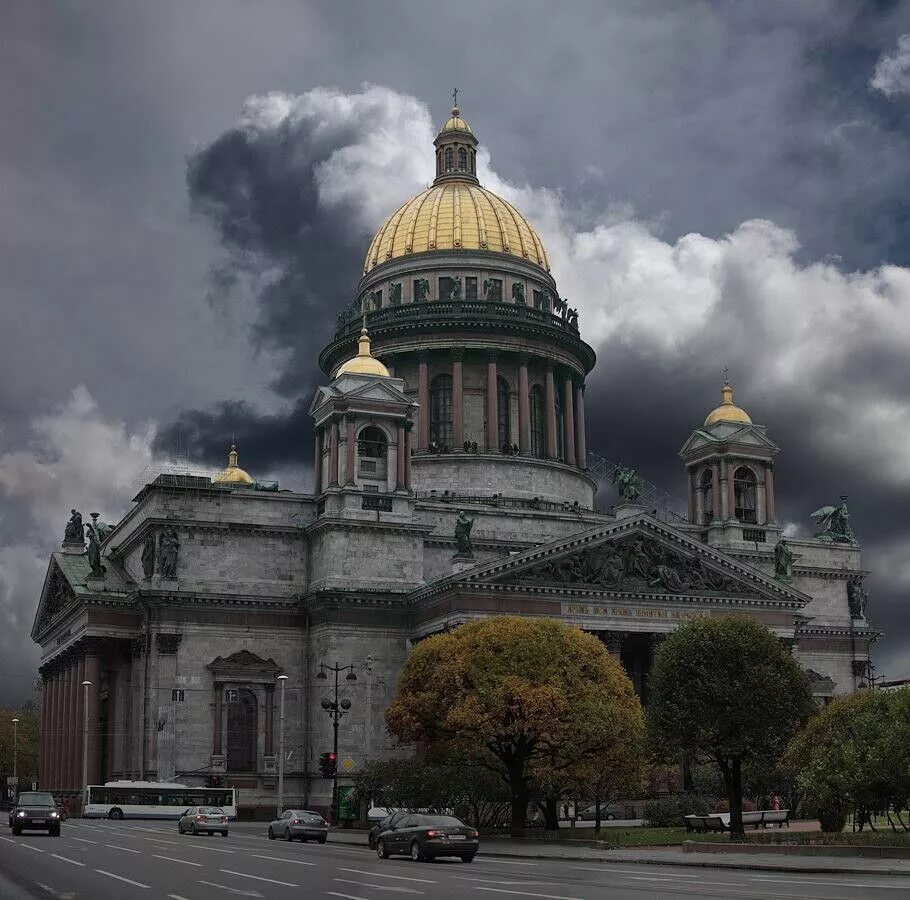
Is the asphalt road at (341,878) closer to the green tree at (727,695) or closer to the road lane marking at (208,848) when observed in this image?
the road lane marking at (208,848)

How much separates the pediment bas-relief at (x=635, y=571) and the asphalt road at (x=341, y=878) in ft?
114

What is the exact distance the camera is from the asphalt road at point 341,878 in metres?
28.1

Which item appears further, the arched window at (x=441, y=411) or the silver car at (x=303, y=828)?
the arched window at (x=441, y=411)

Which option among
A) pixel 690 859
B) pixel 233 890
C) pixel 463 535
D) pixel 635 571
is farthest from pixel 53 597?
pixel 233 890

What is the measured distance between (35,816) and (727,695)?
2666 centimetres

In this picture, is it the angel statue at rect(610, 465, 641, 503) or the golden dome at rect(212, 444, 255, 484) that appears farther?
the golden dome at rect(212, 444, 255, 484)

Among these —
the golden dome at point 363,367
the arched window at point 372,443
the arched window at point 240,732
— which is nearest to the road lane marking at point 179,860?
the arched window at point 240,732

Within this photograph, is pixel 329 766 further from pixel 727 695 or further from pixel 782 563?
pixel 782 563

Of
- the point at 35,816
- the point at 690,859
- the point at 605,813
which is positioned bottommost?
the point at 605,813

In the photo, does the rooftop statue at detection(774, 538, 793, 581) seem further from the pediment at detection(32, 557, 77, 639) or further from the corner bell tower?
the pediment at detection(32, 557, 77, 639)

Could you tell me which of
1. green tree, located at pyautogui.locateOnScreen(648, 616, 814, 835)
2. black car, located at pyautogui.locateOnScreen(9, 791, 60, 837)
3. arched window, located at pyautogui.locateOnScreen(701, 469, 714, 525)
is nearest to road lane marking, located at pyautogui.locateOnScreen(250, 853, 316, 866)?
black car, located at pyautogui.locateOnScreen(9, 791, 60, 837)

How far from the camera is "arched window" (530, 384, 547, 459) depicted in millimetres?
104838

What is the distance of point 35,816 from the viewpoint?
55.9 meters

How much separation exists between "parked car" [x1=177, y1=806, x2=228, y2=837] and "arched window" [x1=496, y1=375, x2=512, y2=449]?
4447cm
